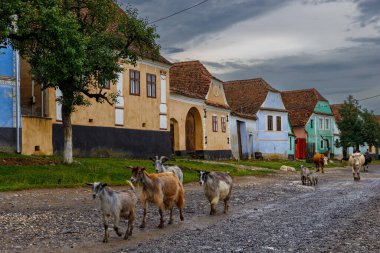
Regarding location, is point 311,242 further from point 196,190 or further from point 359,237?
point 196,190

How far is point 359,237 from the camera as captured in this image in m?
10.7

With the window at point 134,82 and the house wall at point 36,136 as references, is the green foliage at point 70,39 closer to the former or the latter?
the house wall at point 36,136

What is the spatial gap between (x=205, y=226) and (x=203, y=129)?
31.3 meters

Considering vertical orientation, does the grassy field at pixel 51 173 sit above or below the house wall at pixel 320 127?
Answer: below

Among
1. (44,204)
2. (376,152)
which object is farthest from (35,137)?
(376,152)

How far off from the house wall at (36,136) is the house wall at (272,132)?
106ft

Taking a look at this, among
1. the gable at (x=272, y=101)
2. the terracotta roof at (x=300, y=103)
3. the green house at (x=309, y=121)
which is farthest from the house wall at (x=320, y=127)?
the gable at (x=272, y=101)

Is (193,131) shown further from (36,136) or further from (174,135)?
(36,136)

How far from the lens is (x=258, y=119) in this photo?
188 ft

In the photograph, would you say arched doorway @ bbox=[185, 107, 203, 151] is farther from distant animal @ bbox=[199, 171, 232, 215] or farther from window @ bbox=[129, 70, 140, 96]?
distant animal @ bbox=[199, 171, 232, 215]

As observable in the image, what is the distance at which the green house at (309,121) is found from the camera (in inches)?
2744

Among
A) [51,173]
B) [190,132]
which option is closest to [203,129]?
[190,132]

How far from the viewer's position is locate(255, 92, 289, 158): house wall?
188 ft

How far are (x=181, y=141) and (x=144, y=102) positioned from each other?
6589 millimetres
